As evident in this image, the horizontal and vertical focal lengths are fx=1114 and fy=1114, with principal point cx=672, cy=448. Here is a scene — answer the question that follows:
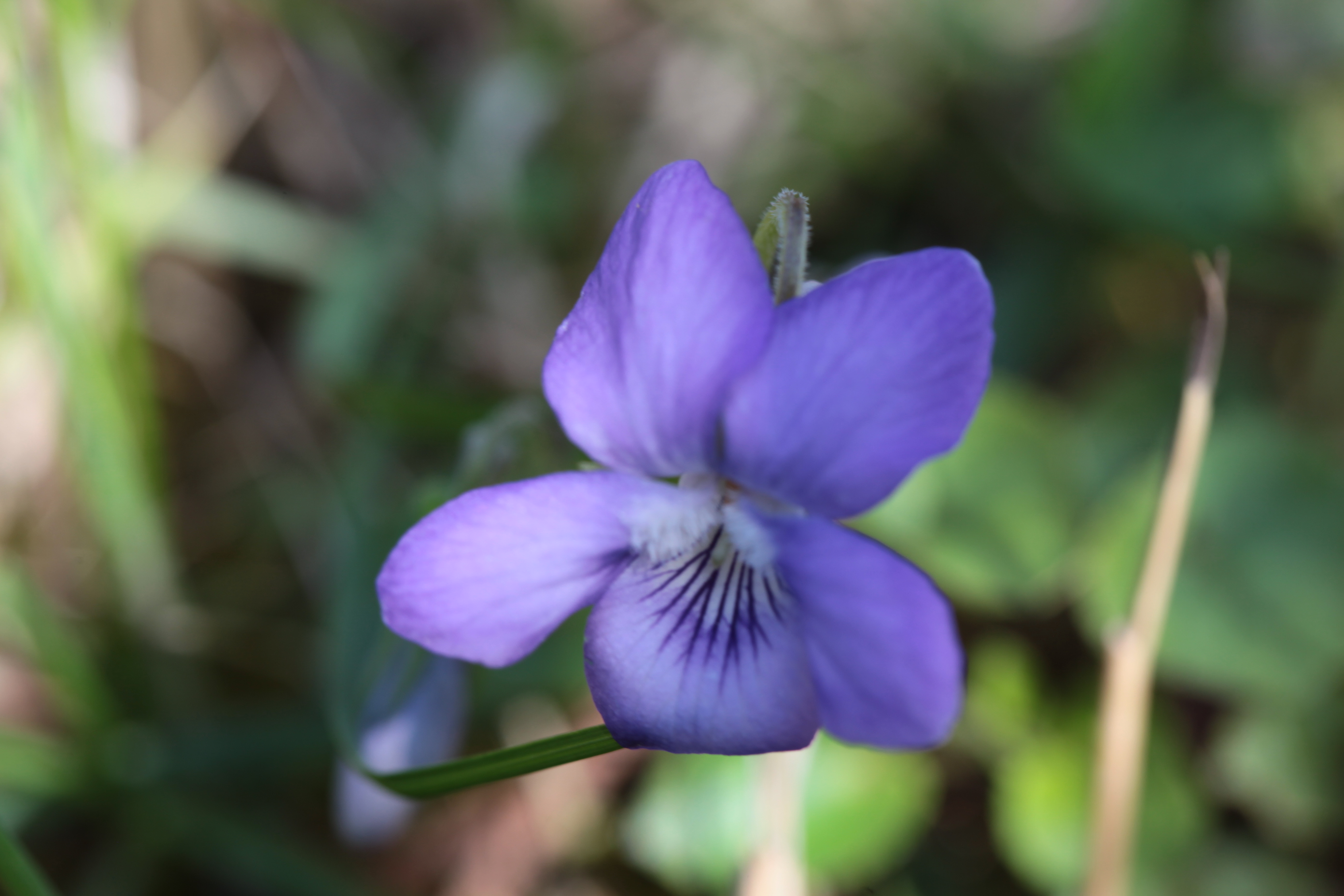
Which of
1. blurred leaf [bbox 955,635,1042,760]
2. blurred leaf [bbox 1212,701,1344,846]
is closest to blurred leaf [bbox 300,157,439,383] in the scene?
blurred leaf [bbox 955,635,1042,760]

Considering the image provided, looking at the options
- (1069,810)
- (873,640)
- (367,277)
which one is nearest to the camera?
(873,640)

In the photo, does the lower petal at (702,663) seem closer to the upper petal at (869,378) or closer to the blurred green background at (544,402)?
the upper petal at (869,378)

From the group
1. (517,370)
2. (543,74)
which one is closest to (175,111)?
(543,74)

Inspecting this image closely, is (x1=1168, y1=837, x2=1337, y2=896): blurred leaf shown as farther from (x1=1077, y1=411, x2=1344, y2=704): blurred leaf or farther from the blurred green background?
(x1=1077, y1=411, x2=1344, y2=704): blurred leaf

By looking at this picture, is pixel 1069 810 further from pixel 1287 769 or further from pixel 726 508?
pixel 726 508

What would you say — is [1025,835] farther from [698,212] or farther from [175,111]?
[175,111]

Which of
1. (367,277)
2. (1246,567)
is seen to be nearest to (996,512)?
(1246,567)
